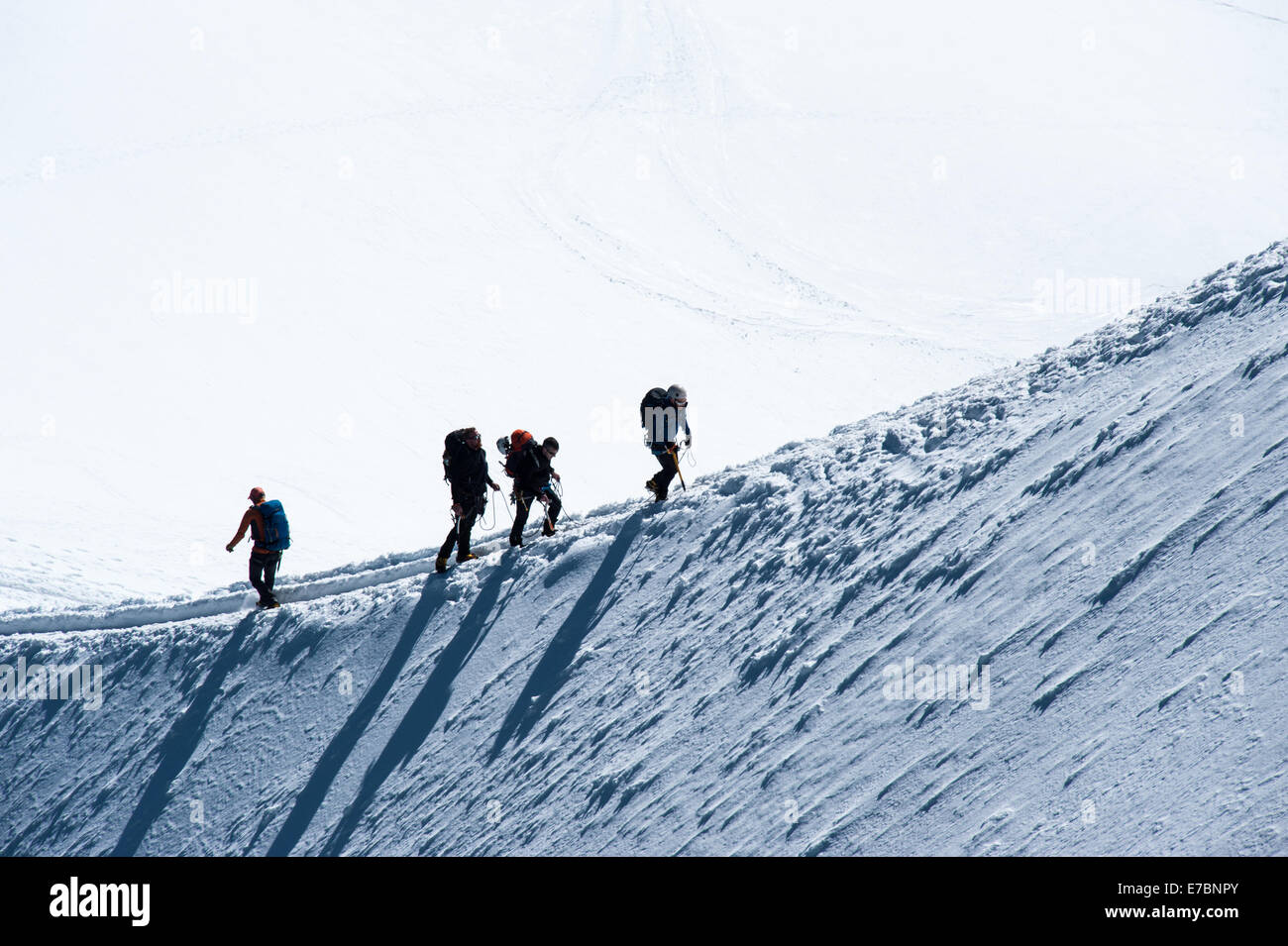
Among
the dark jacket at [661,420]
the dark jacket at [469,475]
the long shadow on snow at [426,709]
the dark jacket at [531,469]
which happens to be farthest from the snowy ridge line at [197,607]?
the dark jacket at [661,420]

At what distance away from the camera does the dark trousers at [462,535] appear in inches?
488

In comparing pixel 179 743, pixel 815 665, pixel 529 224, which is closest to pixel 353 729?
pixel 179 743

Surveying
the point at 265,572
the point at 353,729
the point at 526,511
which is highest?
the point at 526,511

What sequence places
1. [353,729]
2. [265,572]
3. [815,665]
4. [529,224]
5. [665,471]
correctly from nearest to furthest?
1. [815,665]
2. [353,729]
3. [665,471]
4. [265,572]
5. [529,224]

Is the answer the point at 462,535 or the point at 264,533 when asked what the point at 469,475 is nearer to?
the point at 462,535

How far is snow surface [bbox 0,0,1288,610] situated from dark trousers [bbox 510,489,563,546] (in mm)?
6087

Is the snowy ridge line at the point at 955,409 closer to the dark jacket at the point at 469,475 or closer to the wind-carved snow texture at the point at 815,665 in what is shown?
the wind-carved snow texture at the point at 815,665

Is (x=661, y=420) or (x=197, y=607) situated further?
(x=197, y=607)

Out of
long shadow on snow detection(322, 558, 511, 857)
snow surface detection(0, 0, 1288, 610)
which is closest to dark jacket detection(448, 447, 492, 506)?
long shadow on snow detection(322, 558, 511, 857)

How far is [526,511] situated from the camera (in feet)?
41.5

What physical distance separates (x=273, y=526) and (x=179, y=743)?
217cm

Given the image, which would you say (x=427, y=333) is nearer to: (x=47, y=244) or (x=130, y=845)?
(x=47, y=244)

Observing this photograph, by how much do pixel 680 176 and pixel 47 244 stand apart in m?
14.5
